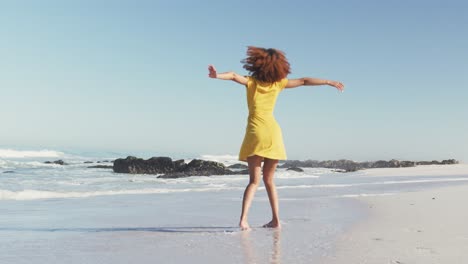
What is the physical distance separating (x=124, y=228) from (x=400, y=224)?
289 cm

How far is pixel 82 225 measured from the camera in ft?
18.8

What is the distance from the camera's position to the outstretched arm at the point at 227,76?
514 centimetres

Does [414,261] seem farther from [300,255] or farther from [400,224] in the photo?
[400,224]

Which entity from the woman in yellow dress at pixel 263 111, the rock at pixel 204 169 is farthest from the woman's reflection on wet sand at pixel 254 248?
the rock at pixel 204 169

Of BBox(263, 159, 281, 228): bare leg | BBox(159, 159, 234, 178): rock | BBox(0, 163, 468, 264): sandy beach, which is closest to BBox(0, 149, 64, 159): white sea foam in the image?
BBox(159, 159, 234, 178): rock

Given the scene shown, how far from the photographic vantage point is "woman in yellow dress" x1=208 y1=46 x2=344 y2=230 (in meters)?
5.47

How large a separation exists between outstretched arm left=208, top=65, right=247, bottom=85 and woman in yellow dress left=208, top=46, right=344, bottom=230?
0.04 ft

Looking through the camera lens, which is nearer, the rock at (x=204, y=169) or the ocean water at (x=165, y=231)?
the ocean water at (x=165, y=231)

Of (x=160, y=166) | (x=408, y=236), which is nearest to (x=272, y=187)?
(x=408, y=236)

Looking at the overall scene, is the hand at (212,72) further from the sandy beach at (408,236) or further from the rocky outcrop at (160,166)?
the rocky outcrop at (160,166)

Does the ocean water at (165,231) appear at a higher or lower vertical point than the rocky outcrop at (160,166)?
lower

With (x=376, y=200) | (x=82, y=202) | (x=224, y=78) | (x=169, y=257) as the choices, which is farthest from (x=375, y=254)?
(x=82, y=202)

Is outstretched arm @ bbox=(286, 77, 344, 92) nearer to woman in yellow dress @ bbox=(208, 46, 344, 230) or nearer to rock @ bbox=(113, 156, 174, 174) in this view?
woman in yellow dress @ bbox=(208, 46, 344, 230)

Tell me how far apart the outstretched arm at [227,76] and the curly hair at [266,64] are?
18 centimetres
